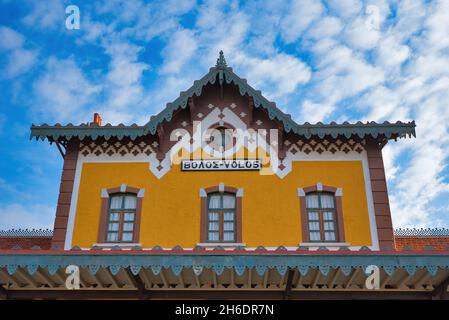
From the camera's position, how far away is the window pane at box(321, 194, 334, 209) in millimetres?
13352

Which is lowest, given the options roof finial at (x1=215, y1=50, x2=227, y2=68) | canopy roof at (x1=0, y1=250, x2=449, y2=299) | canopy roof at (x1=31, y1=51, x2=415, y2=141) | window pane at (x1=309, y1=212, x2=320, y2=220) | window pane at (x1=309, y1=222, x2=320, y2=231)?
canopy roof at (x1=0, y1=250, x2=449, y2=299)

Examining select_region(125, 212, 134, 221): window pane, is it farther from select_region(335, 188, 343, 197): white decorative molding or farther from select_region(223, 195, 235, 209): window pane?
select_region(335, 188, 343, 197): white decorative molding

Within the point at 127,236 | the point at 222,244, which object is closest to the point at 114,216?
the point at 127,236

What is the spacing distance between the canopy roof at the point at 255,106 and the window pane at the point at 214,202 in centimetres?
241

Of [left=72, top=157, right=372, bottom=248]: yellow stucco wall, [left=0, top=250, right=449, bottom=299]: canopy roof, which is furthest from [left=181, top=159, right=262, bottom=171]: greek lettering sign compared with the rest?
[left=0, top=250, right=449, bottom=299]: canopy roof

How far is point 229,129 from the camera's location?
47.2ft

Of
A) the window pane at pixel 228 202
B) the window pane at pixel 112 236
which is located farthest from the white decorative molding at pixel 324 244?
the window pane at pixel 112 236

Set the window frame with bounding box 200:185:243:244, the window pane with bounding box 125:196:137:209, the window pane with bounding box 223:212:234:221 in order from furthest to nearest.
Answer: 1. the window pane with bounding box 125:196:137:209
2. the window pane with bounding box 223:212:234:221
3. the window frame with bounding box 200:185:243:244

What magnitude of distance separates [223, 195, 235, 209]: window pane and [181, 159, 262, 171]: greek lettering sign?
2.54ft

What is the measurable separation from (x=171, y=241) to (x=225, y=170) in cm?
244

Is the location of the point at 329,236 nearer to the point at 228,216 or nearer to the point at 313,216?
the point at 313,216

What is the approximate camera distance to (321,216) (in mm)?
13180

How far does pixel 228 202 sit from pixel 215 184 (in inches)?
23.7
